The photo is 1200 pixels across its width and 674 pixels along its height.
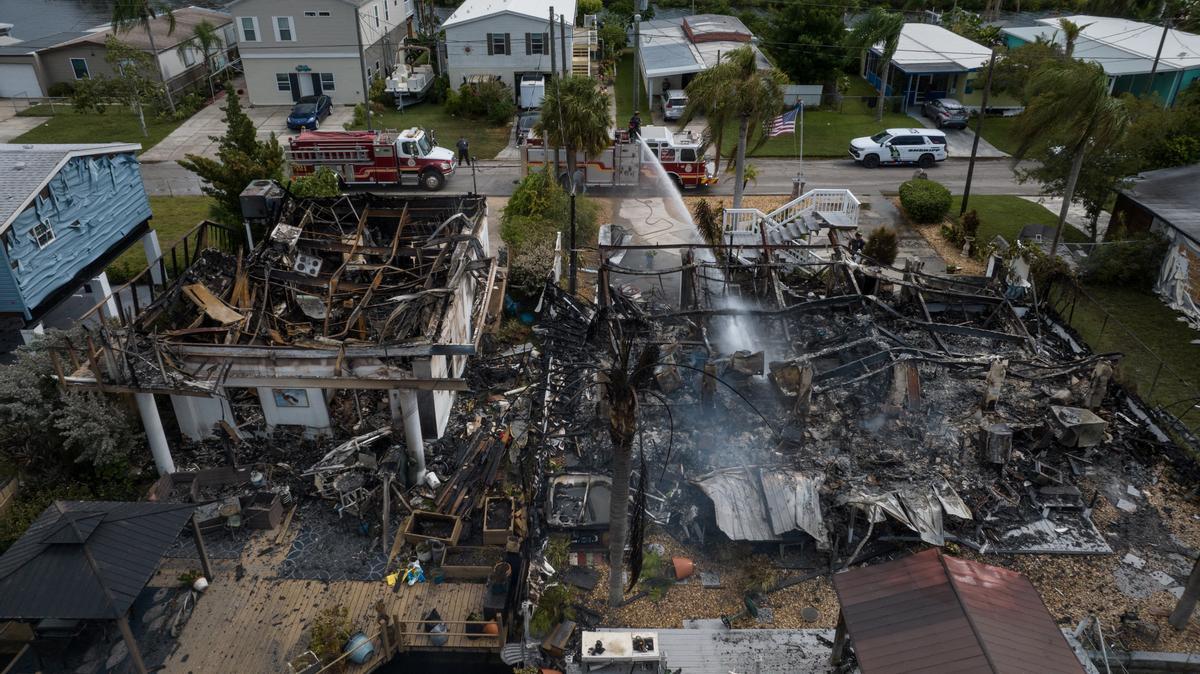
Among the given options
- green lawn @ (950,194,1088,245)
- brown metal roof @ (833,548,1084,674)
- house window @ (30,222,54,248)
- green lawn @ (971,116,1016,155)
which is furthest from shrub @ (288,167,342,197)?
green lawn @ (971,116,1016,155)

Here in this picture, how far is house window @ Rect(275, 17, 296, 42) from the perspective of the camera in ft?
135

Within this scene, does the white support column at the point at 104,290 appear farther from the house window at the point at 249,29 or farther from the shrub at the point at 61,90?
the shrub at the point at 61,90

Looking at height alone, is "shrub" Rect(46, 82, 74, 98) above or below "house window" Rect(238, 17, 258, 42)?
below

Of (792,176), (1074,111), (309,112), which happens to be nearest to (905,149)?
(792,176)

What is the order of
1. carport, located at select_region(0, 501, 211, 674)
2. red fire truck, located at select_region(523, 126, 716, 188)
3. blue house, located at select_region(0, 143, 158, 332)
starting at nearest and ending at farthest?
carport, located at select_region(0, 501, 211, 674) < blue house, located at select_region(0, 143, 158, 332) < red fire truck, located at select_region(523, 126, 716, 188)

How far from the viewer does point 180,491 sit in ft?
54.3

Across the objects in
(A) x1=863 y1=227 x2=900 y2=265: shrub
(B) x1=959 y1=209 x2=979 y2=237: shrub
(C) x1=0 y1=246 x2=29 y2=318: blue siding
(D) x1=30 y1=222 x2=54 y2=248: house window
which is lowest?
(B) x1=959 y1=209 x2=979 y2=237: shrub

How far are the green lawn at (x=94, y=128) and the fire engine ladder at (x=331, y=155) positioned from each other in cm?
1072

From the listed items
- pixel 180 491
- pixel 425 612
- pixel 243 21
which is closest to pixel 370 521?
pixel 425 612

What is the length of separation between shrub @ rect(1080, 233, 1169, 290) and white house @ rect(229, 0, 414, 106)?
34.0 meters

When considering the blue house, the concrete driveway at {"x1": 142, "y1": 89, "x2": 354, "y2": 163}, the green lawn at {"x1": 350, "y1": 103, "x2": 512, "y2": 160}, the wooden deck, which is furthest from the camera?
the green lawn at {"x1": 350, "y1": 103, "x2": 512, "y2": 160}

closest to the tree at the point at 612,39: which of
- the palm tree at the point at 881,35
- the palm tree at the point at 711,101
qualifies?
the palm tree at the point at 881,35

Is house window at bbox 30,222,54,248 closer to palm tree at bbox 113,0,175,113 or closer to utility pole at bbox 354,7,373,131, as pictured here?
utility pole at bbox 354,7,373,131

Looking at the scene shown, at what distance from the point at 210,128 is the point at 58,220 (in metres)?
22.7
